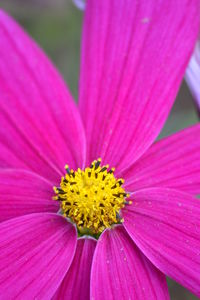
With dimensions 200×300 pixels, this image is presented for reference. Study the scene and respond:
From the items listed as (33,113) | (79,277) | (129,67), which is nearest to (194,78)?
(129,67)

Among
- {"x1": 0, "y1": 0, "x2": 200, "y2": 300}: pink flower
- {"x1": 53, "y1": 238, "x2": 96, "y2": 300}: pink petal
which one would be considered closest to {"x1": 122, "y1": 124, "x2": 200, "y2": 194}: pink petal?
{"x1": 0, "y1": 0, "x2": 200, "y2": 300}: pink flower

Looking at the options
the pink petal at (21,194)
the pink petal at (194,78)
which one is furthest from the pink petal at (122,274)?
the pink petal at (194,78)

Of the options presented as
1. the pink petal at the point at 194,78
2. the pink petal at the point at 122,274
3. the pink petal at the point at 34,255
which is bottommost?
Answer: the pink petal at the point at 122,274

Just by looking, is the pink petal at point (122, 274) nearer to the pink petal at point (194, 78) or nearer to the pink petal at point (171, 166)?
the pink petal at point (171, 166)

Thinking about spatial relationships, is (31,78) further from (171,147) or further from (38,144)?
(171,147)

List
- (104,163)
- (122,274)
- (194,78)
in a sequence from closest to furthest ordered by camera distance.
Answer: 1. (122,274)
2. (104,163)
3. (194,78)

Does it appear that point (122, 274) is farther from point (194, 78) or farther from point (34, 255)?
point (194, 78)

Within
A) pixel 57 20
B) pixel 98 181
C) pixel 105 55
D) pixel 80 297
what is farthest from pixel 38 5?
pixel 80 297
